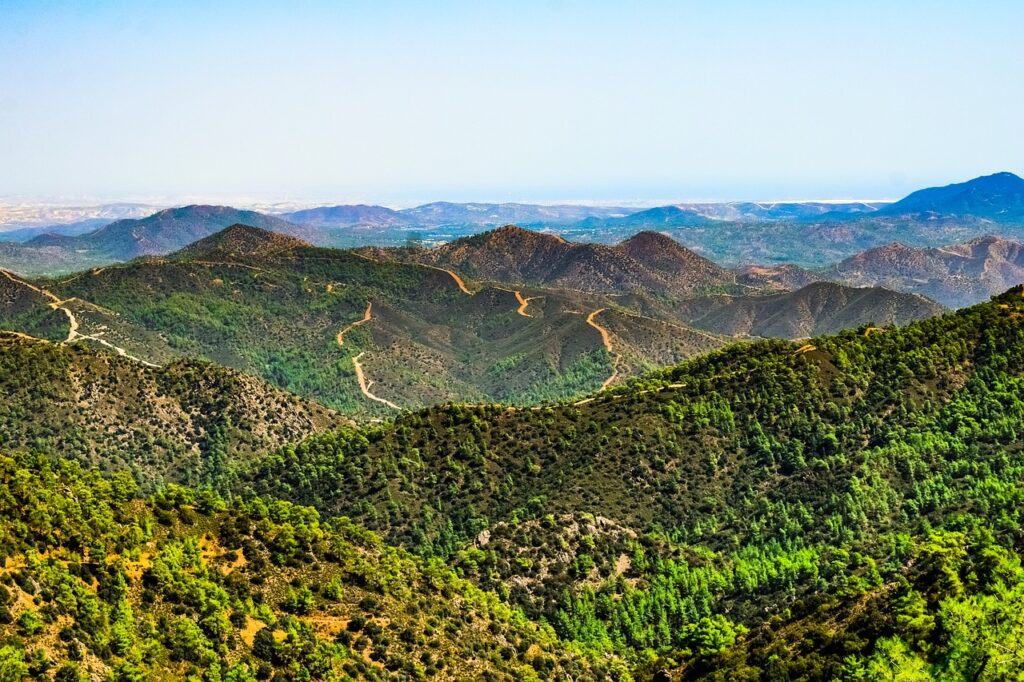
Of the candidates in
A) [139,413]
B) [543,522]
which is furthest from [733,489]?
[139,413]

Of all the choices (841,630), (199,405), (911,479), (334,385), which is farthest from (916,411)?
(334,385)

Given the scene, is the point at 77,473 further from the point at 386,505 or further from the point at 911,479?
the point at 911,479

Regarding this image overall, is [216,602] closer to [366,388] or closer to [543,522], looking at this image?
[543,522]

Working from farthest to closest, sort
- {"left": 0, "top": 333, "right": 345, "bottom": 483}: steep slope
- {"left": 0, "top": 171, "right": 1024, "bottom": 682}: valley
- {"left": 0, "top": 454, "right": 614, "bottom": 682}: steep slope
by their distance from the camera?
{"left": 0, "top": 333, "right": 345, "bottom": 483}: steep slope, {"left": 0, "top": 171, "right": 1024, "bottom": 682}: valley, {"left": 0, "top": 454, "right": 614, "bottom": 682}: steep slope

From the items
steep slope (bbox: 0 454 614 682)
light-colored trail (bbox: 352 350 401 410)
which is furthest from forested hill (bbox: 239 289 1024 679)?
light-colored trail (bbox: 352 350 401 410)

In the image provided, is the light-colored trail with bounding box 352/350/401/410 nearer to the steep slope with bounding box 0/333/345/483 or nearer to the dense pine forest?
the steep slope with bounding box 0/333/345/483

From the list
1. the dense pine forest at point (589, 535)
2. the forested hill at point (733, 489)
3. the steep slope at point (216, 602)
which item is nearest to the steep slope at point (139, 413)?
the dense pine forest at point (589, 535)

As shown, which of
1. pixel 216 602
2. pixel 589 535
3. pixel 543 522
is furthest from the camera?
pixel 543 522
